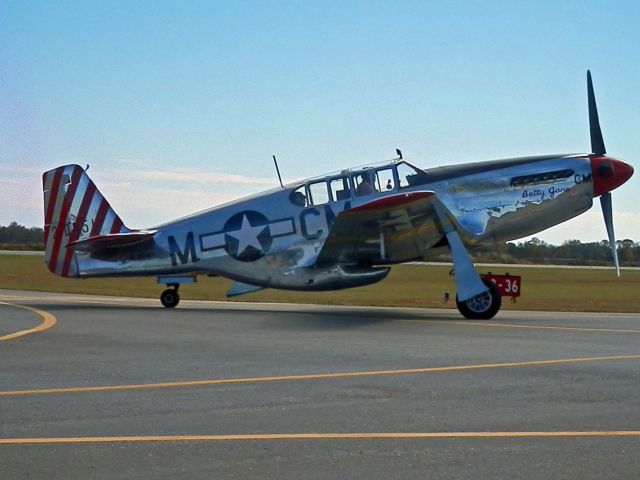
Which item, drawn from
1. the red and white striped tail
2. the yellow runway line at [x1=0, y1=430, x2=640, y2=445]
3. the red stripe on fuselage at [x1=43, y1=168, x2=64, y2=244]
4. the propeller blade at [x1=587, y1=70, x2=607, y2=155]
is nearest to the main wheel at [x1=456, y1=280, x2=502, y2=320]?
the propeller blade at [x1=587, y1=70, x2=607, y2=155]

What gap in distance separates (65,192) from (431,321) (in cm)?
968

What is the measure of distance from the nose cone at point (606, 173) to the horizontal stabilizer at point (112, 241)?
965cm

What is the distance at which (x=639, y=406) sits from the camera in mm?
7637

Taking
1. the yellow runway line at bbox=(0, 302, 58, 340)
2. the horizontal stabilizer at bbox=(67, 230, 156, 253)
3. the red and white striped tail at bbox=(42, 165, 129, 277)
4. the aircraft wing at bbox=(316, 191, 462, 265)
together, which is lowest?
the yellow runway line at bbox=(0, 302, 58, 340)

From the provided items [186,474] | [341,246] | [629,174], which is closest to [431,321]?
[341,246]

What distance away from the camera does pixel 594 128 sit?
19844 mm

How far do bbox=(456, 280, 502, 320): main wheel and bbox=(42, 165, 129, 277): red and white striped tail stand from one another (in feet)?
28.2

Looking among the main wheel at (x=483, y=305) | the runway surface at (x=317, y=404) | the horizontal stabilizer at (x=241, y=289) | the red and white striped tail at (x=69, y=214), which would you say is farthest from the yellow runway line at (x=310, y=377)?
the red and white striped tail at (x=69, y=214)

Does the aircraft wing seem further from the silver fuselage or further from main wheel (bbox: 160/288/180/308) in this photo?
main wheel (bbox: 160/288/180/308)

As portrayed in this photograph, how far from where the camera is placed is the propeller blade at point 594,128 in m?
19.7

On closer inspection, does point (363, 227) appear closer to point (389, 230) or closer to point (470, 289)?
point (389, 230)

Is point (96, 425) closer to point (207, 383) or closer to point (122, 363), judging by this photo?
point (207, 383)

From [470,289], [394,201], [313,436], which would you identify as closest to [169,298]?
[394,201]

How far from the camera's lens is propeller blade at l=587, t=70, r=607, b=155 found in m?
19.7
